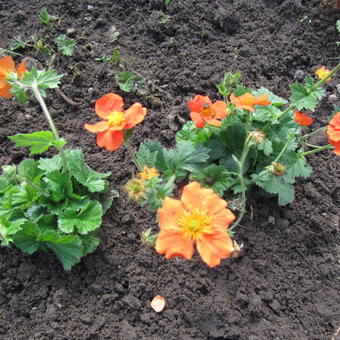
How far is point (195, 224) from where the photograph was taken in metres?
1.76

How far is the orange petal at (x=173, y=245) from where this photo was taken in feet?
5.60

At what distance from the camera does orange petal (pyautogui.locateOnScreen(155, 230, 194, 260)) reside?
5.60 ft

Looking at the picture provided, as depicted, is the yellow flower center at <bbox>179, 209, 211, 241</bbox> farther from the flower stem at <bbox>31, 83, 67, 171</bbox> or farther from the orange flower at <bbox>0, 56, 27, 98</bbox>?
the orange flower at <bbox>0, 56, 27, 98</bbox>

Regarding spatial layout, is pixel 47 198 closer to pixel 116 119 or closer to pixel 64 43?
Answer: pixel 116 119

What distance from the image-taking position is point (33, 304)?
2338 millimetres

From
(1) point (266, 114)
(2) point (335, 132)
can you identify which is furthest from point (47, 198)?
(2) point (335, 132)

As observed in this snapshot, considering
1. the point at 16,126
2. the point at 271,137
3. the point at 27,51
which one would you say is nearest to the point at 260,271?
the point at 271,137

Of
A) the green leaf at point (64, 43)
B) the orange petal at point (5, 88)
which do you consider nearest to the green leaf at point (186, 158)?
the orange petal at point (5, 88)

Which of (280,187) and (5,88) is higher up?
(5,88)

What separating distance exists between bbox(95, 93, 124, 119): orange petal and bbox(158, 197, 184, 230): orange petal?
0.66m

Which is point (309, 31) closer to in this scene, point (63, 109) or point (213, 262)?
point (63, 109)

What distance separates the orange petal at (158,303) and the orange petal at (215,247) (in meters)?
0.72

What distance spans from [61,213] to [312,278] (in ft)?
5.05

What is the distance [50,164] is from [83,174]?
0.73 feet
